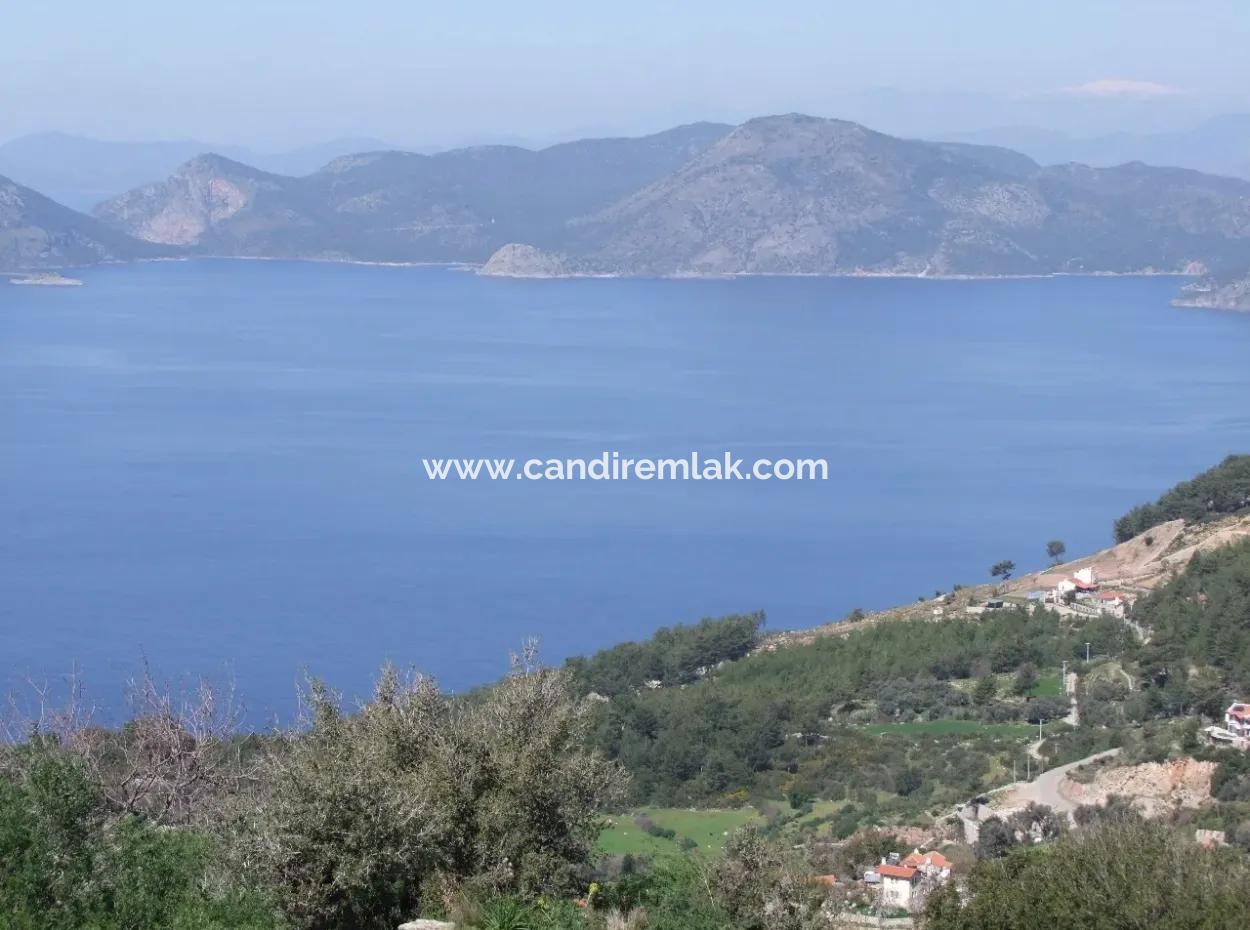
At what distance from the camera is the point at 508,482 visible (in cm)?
4003

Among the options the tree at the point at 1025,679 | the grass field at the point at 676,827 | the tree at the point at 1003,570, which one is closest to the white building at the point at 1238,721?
the tree at the point at 1025,679

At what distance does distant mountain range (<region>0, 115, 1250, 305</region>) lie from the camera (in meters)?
116

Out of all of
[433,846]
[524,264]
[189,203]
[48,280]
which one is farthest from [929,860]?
[189,203]

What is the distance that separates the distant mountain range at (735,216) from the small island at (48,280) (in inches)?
A: 254

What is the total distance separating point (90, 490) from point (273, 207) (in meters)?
99.7

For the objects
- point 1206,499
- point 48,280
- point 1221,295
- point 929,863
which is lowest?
point 929,863

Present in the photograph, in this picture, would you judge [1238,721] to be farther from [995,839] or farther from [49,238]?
[49,238]

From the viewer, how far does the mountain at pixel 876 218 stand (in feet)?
382

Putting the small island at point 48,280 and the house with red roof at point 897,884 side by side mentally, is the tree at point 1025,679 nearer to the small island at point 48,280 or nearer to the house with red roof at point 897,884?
the house with red roof at point 897,884

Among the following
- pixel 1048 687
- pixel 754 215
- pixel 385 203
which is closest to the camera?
pixel 1048 687

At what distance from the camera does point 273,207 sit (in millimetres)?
133875

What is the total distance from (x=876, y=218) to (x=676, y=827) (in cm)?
11312

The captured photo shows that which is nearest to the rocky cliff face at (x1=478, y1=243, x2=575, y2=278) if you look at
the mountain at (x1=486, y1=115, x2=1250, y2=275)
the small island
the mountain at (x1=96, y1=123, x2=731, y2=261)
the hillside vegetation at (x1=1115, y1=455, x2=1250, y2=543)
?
the mountain at (x1=486, y1=115, x2=1250, y2=275)

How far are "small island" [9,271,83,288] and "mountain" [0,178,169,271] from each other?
16.0 feet
